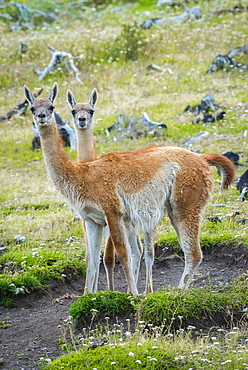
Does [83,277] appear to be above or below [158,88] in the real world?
below

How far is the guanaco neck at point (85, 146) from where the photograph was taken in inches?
336

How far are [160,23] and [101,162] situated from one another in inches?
806

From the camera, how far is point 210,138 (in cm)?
1454

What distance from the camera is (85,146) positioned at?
28.1 ft

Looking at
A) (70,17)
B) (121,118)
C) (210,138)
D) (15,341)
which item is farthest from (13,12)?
(15,341)

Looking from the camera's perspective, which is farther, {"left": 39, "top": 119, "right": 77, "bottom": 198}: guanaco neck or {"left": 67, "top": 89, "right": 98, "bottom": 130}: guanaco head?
{"left": 67, "top": 89, "right": 98, "bottom": 130}: guanaco head

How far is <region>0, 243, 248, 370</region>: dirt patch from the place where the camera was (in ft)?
19.7

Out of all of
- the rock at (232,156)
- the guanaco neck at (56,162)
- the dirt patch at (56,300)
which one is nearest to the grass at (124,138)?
the dirt patch at (56,300)

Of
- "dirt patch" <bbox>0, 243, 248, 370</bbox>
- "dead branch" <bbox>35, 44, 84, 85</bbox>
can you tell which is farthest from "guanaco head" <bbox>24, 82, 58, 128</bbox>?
"dead branch" <bbox>35, 44, 84, 85</bbox>

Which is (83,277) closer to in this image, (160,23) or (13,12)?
(160,23)

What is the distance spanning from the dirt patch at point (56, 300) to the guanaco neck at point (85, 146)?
73.5 inches

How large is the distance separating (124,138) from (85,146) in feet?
23.9

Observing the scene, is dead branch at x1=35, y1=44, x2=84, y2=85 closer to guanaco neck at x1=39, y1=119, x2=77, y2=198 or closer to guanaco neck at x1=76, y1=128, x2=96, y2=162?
guanaco neck at x1=76, y1=128, x2=96, y2=162

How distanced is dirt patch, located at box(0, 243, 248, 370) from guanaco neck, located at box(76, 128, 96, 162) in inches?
73.5
